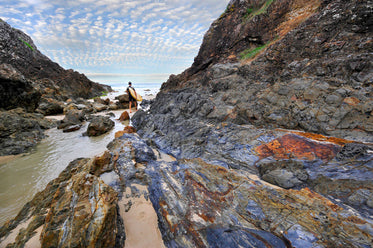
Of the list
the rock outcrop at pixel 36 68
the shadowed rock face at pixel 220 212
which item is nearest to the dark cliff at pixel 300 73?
the shadowed rock face at pixel 220 212

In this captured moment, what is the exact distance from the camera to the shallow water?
4.27m

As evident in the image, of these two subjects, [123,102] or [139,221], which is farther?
[123,102]

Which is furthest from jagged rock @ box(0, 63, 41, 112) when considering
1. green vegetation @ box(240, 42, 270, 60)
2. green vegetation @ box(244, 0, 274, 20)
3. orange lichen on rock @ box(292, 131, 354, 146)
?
green vegetation @ box(244, 0, 274, 20)

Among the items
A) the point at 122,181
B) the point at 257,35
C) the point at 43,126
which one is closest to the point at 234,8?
the point at 257,35

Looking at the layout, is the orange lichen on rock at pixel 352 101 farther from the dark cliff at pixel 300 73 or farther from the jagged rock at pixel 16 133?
the jagged rock at pixel 16 133

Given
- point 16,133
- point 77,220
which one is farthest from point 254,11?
point 16,133

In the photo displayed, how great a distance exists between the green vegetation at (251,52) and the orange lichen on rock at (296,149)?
632 centimetres

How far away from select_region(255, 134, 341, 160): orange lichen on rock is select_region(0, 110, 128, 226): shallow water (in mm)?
7108

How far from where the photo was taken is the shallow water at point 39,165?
4.27m

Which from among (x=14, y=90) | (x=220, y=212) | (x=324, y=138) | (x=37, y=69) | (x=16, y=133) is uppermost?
(x=37, y=69)

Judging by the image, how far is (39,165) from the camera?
6.20 m

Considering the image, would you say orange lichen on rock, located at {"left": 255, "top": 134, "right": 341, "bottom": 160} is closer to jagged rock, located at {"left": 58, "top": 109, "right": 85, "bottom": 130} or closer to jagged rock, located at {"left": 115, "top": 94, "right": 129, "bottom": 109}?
jagged rock, located at {"left": 58, "top": 109, "right": 85, "bottom": 130}

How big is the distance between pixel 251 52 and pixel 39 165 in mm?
12525

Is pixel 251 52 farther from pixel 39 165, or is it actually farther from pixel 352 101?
pixel 39 165
